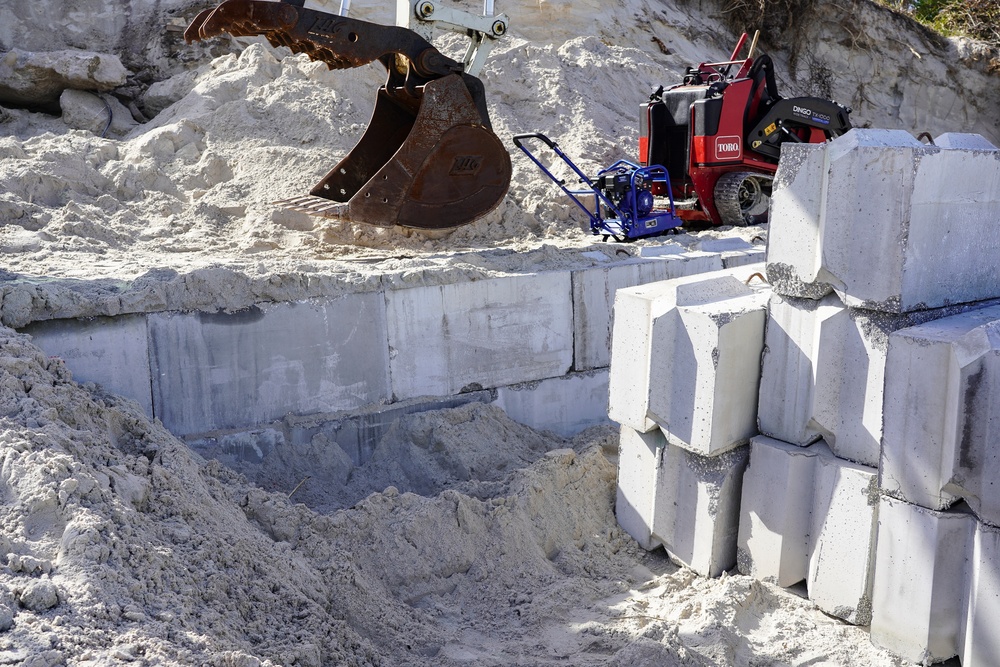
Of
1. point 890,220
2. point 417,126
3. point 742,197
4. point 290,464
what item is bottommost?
point 290,464

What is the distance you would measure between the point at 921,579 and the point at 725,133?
193 inches

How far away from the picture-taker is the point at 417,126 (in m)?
5.50

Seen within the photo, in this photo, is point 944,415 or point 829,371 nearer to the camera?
point 944,415

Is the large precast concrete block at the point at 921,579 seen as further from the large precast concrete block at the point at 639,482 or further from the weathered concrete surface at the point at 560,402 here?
the weathered concrete surface at the point at 560,402

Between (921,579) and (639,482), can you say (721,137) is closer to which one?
(639,482)

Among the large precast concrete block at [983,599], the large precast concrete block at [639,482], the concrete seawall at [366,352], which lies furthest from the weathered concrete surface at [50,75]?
the large precast concrete block at [983,599]

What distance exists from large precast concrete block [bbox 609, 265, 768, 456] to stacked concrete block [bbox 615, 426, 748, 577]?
0.41 feet

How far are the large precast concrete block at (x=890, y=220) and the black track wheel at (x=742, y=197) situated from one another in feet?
12.5

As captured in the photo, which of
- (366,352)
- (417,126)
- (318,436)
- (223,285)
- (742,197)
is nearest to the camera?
(223,285)

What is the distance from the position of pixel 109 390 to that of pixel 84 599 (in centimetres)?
182

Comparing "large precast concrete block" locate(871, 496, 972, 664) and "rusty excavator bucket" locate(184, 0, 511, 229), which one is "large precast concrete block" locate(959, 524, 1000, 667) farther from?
"rusty excavator bucket" locate(184, 0, 511, 229)

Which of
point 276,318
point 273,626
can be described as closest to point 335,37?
point 276,318

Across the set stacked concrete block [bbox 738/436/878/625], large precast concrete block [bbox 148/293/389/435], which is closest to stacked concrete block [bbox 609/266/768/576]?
stacked concrete block [bbox 738/436/878/625]

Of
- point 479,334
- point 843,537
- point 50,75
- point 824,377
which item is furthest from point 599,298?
point 50,75
